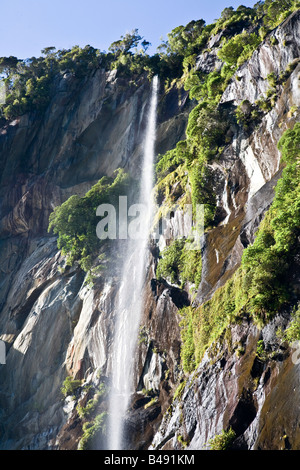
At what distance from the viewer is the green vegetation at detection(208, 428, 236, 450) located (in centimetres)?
1386

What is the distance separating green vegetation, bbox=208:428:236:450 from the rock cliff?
0.28 m

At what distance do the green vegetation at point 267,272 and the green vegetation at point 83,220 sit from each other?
20.7 meters

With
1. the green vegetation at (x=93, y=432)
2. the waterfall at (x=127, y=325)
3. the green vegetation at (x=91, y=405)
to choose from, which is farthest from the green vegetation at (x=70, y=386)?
A: the green vegetation at (x=93, y=432)

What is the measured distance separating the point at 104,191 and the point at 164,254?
16.0 meters

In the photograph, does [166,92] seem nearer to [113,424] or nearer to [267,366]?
[113,424]

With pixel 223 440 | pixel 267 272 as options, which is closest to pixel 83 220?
pixel 267 272

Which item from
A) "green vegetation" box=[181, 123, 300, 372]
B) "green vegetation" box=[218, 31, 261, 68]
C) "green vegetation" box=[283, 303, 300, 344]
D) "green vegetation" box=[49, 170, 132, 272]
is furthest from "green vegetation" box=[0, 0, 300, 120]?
"green vegetation" box=[283, 303, 300, 344]

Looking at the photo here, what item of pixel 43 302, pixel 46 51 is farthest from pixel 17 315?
pixel 46 51

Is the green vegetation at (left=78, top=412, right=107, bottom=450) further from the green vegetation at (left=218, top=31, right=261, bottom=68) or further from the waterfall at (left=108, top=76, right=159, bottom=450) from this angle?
the green vegetation at (left=218, top=31, right=261, bottom=68)

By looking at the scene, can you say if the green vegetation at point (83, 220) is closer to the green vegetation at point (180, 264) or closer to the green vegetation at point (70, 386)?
the green vegetation at point (70, 386)

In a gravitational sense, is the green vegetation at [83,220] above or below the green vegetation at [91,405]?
above

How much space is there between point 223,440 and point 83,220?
29.2m

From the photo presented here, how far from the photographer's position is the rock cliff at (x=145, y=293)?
15133 millimetres

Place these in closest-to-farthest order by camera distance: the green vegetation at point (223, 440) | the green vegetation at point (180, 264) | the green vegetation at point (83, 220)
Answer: the green vegetation at point (223, 440), the green vegetation at point (180, 264), the green vegetation at point (83, 220)
